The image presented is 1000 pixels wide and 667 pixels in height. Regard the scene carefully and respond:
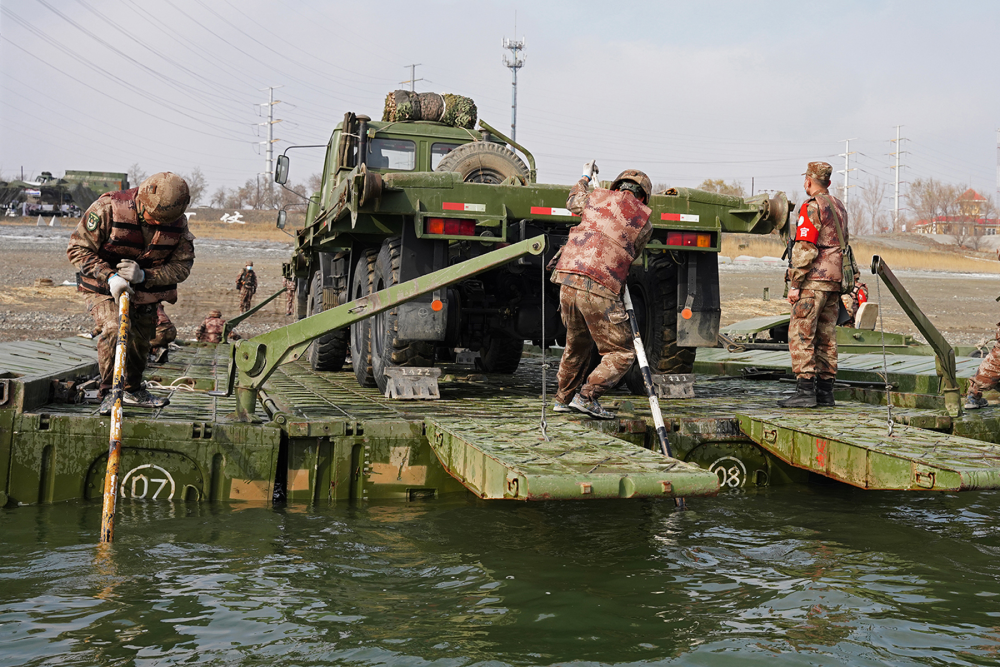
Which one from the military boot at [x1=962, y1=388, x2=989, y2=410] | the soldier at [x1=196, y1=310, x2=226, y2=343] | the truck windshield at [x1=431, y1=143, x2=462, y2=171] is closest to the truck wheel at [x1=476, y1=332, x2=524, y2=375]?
the truck windshield at [x1=431, y1=143, x2=462, y2=171]

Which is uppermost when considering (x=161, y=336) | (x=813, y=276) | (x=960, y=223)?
(x=960, y=223)

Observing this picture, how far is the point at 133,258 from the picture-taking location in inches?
228

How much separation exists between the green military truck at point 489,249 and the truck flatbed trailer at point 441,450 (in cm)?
86

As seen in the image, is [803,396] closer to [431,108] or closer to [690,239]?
[690,239]

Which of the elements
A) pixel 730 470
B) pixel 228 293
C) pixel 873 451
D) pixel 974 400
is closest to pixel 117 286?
pixel 730 470

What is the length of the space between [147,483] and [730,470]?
3443 mm

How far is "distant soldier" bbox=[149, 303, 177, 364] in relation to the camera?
23.9ft

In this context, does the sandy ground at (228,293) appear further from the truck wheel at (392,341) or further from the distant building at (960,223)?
the distant building at (960,223)

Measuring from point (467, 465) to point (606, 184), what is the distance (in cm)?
294

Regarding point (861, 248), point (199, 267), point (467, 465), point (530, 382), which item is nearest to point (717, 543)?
point (467, 465)

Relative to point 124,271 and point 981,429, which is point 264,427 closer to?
point 124,271

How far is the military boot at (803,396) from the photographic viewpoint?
6.75 m

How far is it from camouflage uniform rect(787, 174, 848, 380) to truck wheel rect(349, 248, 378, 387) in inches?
127

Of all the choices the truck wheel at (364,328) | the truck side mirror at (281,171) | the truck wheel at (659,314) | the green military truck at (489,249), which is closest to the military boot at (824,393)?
the green military truck at (489,249)
